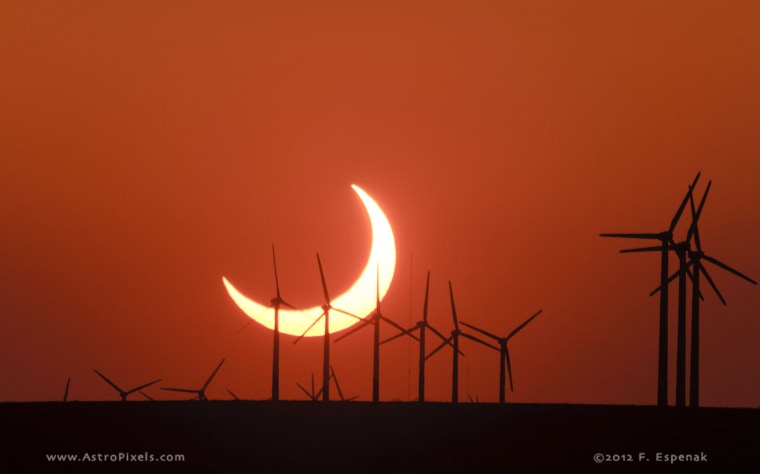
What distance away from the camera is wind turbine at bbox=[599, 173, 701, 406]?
128 m

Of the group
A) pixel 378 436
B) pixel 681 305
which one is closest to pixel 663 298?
pixel 681 305

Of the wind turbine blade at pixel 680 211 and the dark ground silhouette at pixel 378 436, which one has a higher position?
the wind turbine blade at pixel 680 211

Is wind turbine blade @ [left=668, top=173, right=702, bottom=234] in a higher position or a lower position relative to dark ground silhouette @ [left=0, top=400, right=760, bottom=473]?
higher

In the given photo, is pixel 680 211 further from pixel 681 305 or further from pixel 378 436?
pixel 378 436

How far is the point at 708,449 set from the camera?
12025 centimetres

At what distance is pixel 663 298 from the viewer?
426 ft

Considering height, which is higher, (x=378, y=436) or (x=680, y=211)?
(x=680, y=211)

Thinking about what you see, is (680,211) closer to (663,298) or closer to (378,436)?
(663,298)

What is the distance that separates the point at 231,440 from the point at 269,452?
415cm

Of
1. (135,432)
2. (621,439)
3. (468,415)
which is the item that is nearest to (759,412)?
(621,439)

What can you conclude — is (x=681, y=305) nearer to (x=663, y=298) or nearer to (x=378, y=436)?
(x=663, y=298)

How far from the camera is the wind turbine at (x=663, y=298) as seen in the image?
127812mm

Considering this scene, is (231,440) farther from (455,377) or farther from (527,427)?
(455,377)

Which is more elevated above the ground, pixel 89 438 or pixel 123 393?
pixel 123 393
